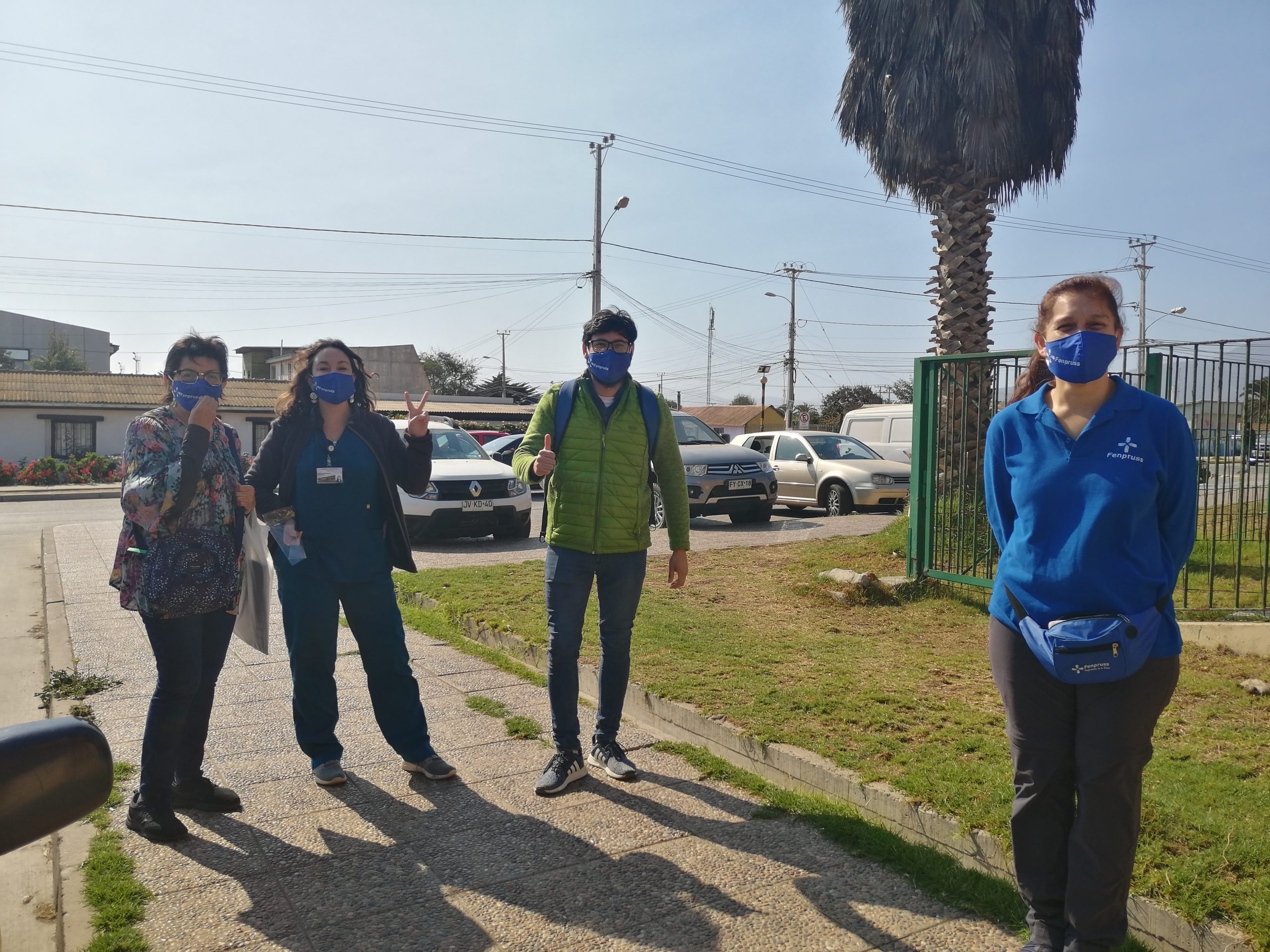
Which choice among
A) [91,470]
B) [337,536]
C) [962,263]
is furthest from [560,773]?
[91,470]

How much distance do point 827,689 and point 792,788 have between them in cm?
105

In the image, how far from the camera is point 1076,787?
2686 millimetres

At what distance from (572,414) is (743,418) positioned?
7078 cm

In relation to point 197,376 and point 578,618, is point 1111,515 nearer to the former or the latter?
point 578,618

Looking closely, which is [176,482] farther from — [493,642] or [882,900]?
[493,642]

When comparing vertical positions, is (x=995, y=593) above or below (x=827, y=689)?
above

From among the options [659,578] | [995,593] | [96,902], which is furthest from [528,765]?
[659,578]

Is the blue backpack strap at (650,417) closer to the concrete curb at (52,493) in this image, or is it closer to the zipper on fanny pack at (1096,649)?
the zipper on fanny pack at (1096,649)

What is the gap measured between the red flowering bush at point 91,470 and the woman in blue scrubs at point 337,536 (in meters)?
29.0

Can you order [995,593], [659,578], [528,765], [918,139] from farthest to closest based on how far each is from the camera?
[918,139], [659,578], [528,765], [995,593]

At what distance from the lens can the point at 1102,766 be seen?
255 cm

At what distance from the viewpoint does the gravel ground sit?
37.7 ft

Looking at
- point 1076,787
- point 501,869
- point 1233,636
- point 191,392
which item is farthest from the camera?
point 1233,636

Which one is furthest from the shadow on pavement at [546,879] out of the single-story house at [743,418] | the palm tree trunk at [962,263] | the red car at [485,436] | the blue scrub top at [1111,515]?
the single-story house at [743,418]
